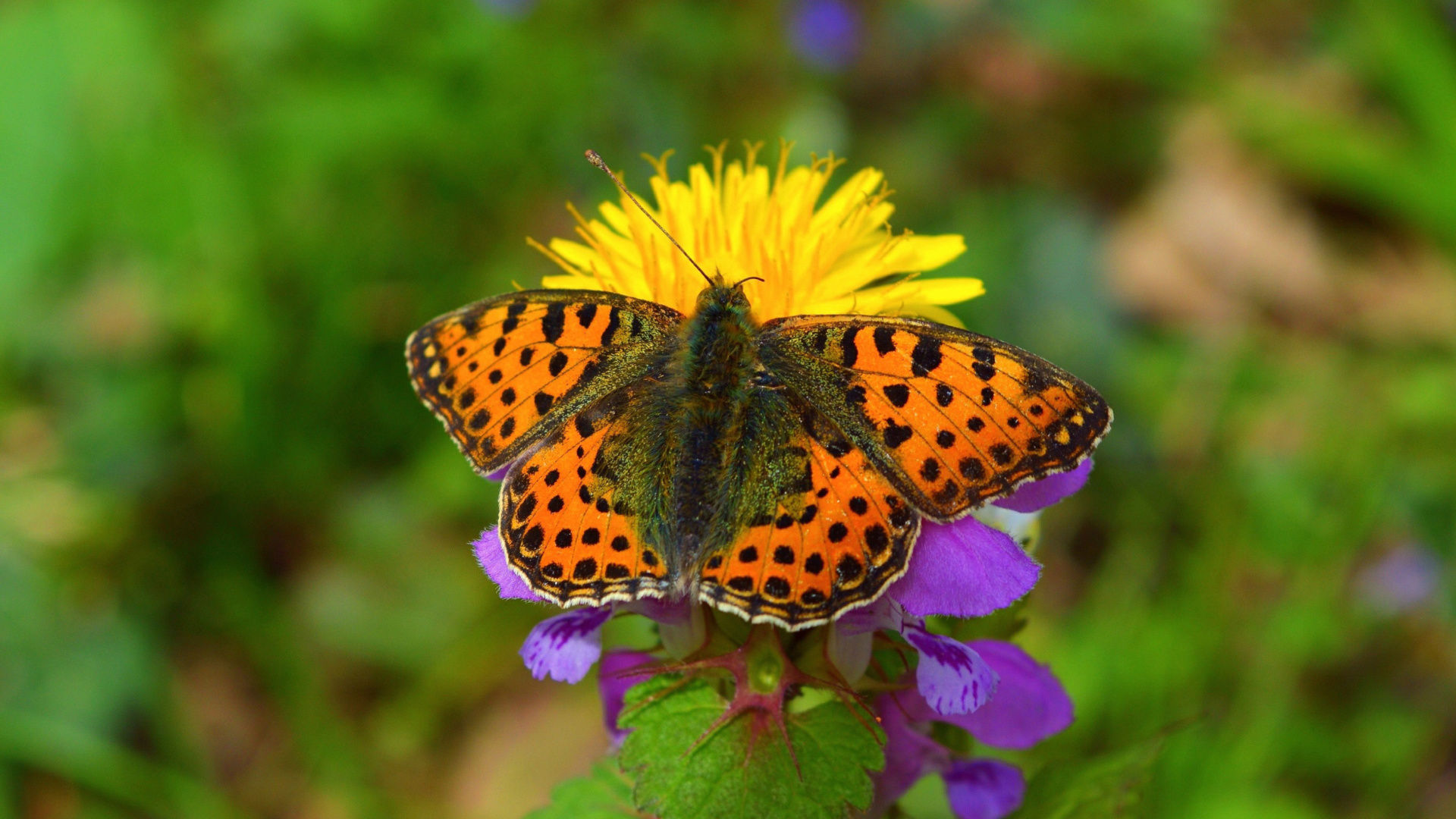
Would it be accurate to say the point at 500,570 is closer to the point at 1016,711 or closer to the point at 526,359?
the point at 526,359

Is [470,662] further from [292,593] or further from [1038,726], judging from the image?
[1038,726]

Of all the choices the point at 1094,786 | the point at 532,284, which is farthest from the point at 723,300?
the point at 532,284

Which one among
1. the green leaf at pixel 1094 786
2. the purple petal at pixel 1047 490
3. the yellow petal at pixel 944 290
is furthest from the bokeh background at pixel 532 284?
the yellow petal at pixel 944 290

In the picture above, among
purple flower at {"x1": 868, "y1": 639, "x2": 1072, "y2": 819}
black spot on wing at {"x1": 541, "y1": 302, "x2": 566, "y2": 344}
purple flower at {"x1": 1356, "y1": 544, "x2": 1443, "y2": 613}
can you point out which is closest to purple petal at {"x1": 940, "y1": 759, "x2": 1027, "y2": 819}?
purple flower at {"x1": 868, "y1": 639, "x2": 1072, "y2": 819}

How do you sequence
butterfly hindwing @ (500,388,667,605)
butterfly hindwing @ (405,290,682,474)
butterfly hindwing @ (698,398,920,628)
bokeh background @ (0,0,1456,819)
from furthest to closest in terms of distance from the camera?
bokeh background @ (0,0,1456,819)
butterfly hindwing @ (405,290,682,474)
butterfly hindwing @ (500,388,667,605)
butterfly hindwing @ (698,398,920,628)

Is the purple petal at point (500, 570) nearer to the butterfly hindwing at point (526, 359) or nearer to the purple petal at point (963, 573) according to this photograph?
the butterfly hindwing at point (526, 359)

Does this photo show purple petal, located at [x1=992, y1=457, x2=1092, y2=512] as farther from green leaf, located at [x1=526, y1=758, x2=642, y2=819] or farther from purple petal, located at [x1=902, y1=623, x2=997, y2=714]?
green leaf, located at [x1=526, y1=758, x2=642, y2=819]
